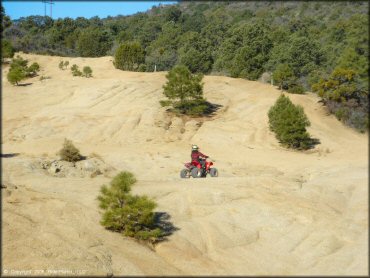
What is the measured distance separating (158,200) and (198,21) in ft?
200

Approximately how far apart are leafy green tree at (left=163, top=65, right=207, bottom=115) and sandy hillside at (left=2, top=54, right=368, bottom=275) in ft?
3.96

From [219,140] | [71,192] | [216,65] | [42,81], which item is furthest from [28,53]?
[71,192]

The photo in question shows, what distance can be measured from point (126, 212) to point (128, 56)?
36.1 metres

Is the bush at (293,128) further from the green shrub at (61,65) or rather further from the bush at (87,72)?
the green shrub at (61,65)

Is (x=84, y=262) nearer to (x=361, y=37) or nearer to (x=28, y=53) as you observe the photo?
(x=361, y=37)

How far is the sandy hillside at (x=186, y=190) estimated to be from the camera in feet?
25.6

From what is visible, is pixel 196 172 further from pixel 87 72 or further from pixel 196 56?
pixel 196 56

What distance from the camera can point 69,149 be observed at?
68.7 feet

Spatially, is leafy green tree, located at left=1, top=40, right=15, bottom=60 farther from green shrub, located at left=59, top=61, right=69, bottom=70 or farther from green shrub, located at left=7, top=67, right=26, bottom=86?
green shrub, located at left=59, top=61, right=69, bottom=70

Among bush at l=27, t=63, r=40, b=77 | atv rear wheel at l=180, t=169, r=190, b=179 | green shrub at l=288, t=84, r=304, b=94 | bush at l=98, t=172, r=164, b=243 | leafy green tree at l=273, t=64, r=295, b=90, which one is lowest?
atv rear wheel at l=180, t=169, r=190, b=179

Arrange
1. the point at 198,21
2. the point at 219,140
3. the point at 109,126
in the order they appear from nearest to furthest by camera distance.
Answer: the point at 219,140 → the point at 109,126 → the point at 198,21

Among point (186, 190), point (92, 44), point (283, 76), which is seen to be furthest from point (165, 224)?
point (92, 44)

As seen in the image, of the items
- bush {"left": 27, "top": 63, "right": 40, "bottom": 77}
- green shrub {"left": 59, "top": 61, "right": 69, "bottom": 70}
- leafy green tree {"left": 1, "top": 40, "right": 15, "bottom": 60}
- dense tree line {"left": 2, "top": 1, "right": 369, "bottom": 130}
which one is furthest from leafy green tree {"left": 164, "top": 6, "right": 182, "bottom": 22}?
leafy green tree {"left": 1, "top": 40, "right": 15, "bottom": 60}

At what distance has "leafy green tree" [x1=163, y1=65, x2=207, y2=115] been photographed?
3047cm
